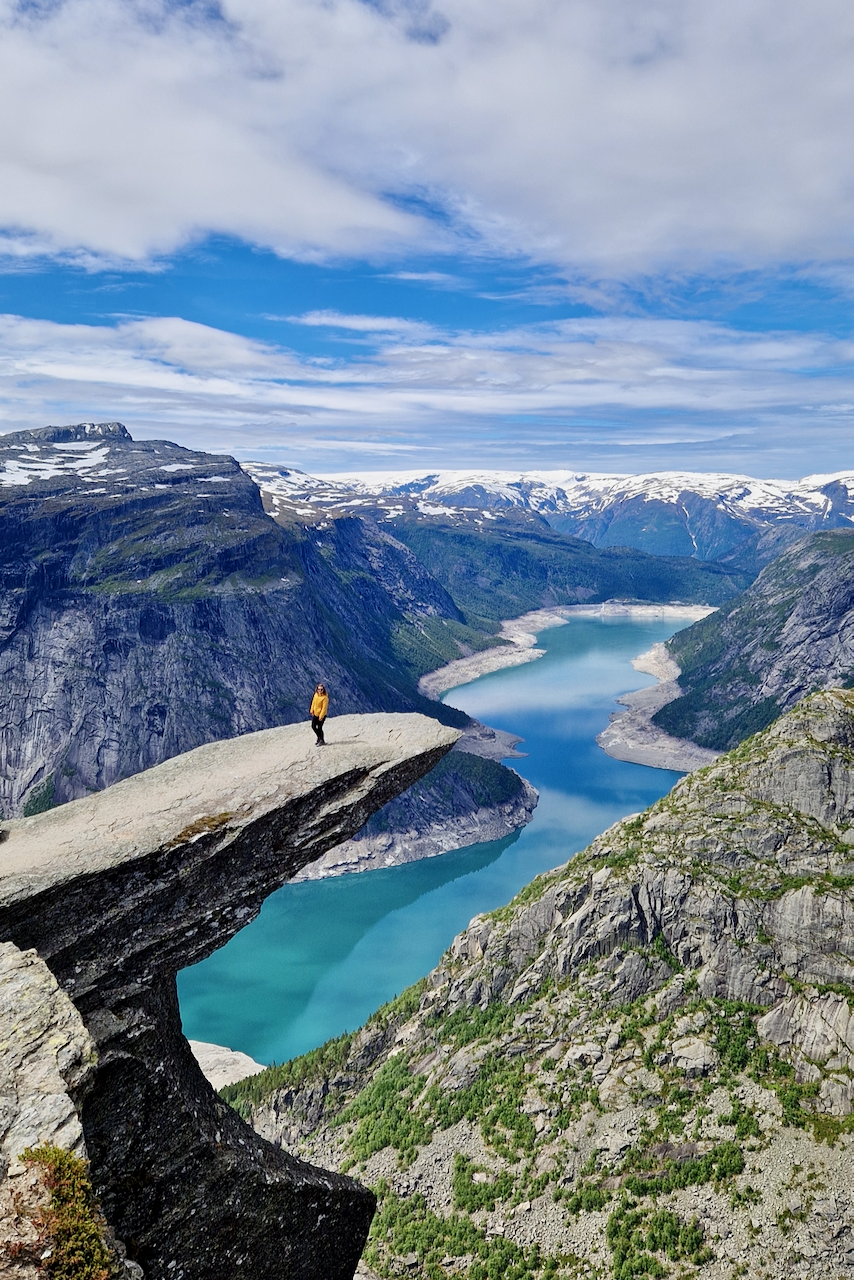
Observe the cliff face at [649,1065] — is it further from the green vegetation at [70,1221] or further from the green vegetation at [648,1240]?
the green vegetation at [70,1221]

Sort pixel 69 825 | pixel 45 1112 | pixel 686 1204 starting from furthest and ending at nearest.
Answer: pixel 686 1204, pixel 69 825, pixel 45 1112

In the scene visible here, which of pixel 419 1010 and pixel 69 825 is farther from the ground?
pixel 69 825

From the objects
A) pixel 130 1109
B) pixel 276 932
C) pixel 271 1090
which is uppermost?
pixel 130 1109

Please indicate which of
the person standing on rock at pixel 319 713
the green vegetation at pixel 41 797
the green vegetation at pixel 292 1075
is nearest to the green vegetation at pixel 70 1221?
the person standing on rock at pixel 319 713

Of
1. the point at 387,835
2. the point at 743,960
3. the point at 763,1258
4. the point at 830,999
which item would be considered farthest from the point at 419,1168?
the point at 387,835

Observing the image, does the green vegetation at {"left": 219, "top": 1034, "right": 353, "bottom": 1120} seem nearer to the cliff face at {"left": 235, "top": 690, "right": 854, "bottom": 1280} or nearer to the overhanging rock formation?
the cliff face at {"left": 235, "top": 690, "right": 854, "bottom": 1280}

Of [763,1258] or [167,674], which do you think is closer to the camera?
[763,1258]

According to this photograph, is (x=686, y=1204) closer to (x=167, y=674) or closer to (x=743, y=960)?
(x=743, y=960)

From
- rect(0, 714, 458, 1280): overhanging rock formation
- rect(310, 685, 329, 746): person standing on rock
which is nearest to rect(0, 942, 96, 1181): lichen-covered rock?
rect(0, 714, 458, 1280): overhanging rock formation
